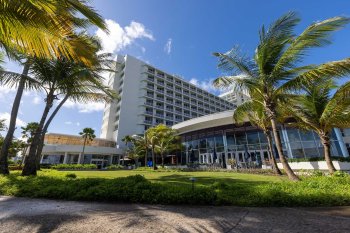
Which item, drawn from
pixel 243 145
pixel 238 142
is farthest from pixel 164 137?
pixel 243 145

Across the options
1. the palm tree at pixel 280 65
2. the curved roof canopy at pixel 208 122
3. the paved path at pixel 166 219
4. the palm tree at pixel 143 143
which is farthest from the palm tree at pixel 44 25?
the palm tree at pixel 143 143

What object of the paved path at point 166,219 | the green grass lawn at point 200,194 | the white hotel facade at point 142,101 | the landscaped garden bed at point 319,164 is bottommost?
the paved path at point 166,219

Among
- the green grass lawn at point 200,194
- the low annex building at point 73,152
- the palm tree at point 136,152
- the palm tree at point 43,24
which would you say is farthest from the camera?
the low annex building at point 73,152

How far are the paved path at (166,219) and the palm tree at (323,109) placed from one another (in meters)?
6.92

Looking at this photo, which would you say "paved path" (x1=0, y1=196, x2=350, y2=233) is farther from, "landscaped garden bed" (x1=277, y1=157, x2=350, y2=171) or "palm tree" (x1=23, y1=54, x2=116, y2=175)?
"landscaped garden bed" (x1=277, y1=157, x2=350, y2=171)

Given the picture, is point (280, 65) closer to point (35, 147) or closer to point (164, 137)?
point (35, 147)

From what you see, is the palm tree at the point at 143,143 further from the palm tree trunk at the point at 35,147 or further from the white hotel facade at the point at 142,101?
the palm tree trunk at the point at 35,147

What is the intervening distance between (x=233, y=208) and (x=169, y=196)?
194cm

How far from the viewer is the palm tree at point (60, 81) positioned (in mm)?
12055

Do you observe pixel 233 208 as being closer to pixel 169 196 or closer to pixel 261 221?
pixel 261 221

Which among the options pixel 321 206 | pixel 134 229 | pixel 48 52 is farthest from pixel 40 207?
pixel 321 206

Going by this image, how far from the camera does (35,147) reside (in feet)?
40.1

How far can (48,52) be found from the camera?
151 inches

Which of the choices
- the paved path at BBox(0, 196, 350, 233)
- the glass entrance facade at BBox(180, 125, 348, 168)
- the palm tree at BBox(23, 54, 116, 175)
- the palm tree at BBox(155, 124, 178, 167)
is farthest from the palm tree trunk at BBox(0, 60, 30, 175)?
the glass entrance facade at BBox(180, 125, 348, 168)
